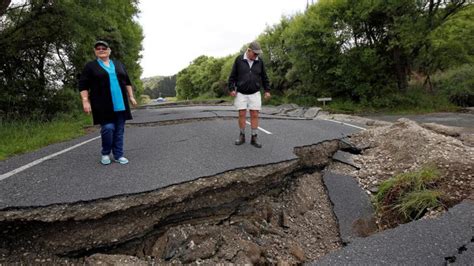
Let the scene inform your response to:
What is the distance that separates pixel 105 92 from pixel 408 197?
4263 millimetres

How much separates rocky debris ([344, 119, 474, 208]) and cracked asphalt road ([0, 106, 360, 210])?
943 mm

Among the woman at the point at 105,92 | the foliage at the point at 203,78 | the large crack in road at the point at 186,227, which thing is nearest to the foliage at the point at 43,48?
the woman at the point at 105,92

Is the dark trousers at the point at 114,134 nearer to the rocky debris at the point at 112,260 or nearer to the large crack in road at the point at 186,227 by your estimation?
the large crack in road at the point at 186,227

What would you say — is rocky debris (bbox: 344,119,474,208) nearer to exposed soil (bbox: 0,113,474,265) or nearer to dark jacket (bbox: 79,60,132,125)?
exposed soil (bbox: 0,113,474,265)

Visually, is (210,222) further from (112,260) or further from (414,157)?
(414,157)

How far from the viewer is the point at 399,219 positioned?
3463 mm

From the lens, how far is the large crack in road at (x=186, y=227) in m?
2.88

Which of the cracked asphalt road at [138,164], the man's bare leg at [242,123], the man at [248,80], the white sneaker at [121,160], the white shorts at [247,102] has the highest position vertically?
the man at [248,80]

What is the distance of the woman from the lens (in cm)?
405

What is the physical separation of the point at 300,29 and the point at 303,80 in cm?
354

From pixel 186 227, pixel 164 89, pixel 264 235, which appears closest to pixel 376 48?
pixel 264 235

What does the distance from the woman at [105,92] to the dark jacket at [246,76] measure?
1883mm

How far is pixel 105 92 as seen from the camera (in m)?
4.14

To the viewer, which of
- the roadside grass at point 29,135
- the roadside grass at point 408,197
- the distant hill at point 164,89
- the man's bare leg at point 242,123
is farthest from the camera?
the distant hill at point 164,89
